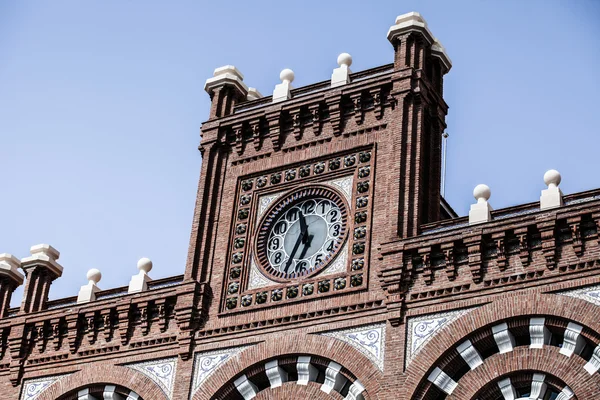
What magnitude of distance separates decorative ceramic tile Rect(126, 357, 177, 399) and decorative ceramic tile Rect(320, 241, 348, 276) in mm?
5003

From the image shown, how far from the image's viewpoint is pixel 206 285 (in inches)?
1622

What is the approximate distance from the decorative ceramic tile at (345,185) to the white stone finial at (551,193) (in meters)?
5.88

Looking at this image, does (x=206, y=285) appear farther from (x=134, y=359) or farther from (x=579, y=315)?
(x=579, y=315)

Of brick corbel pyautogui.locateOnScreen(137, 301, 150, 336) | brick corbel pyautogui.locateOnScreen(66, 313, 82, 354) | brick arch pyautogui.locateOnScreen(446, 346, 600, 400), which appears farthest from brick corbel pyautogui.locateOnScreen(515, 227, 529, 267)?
brick corbel pyautogui.locateOnScreen(66, 313, 82, 354)

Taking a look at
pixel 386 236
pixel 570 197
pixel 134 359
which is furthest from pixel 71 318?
pixel 570 197

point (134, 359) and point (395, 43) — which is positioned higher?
point (395, 43)

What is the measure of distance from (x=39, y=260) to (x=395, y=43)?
13.1m

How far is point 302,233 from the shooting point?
41.1 m

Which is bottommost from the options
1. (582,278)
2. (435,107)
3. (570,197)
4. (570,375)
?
(570,375)

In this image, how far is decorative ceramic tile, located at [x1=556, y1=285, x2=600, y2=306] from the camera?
34844mm

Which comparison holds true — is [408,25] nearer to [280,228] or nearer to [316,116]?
[316,116]

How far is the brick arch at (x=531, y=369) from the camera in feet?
112

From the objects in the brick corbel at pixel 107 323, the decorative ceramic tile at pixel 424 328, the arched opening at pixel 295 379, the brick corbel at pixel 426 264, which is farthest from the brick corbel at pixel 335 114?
the brick corbel at pixel 107 323

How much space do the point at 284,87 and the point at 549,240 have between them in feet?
37.2
